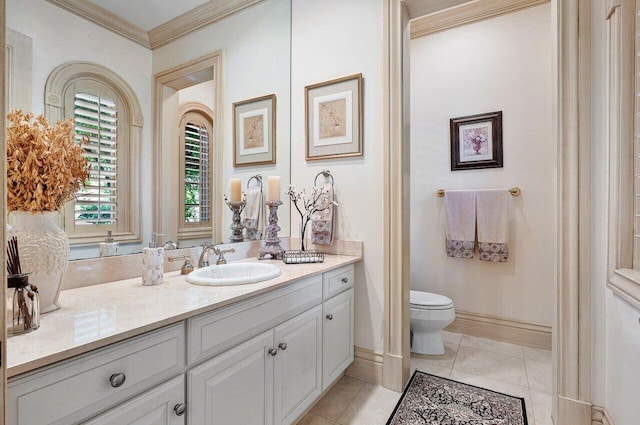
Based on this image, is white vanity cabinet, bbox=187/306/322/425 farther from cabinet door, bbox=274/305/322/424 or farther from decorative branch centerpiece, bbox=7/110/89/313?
decorative branch centerpiece, bbox=7/110/89/313

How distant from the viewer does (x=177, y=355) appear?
0.97 meters

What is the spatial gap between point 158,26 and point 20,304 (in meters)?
1.30

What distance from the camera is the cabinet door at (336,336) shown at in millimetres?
1740

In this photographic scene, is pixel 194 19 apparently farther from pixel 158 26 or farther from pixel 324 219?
Result: pixel 324 219

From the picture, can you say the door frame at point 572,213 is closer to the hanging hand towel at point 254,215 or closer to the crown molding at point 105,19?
the hanging hand towel at point 254,215

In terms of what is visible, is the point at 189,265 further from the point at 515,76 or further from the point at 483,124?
the point at 515,76

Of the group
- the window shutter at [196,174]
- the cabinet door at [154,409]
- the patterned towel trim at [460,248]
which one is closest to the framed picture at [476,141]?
the patterned towel trim at [460,248]

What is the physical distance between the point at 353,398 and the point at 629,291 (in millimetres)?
1448

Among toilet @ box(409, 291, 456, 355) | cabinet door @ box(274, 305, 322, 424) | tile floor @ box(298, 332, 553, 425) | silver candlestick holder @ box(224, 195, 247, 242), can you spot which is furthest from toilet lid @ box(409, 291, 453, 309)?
silver candlestick holder @ box(224, 195, 247, 242)

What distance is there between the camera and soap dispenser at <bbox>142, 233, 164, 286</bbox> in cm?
131

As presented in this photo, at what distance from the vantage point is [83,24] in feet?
4.04

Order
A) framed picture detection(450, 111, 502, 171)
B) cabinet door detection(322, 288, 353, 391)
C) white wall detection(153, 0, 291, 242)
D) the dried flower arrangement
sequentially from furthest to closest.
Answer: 1. framed picture detection(450, 111, 502, 171)
2. white wall detection(153, 0, 291, 242)
3. cabinet door detection(322, 288, 353, 391)
4. the dried flower arrangement

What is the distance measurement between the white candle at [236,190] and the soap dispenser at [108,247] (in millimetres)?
771

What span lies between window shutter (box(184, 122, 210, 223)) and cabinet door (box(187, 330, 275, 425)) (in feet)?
2.69
